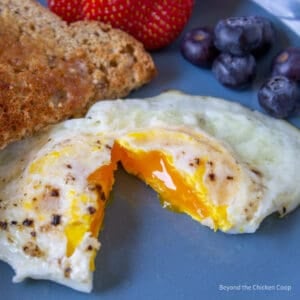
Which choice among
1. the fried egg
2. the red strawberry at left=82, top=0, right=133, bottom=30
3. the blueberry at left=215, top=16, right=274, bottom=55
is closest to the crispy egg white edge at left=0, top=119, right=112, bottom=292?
the fried egg

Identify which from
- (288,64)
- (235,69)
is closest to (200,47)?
(235,69)

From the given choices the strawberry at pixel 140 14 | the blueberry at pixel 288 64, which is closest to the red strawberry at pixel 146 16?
the strawberry at pixel 140 14

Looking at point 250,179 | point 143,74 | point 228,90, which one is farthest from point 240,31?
point 250,179

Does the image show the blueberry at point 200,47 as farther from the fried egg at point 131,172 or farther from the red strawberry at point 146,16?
the fried egg at point 131,172

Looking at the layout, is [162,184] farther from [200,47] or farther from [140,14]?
[140,14]

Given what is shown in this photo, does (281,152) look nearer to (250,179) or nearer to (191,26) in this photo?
(250,179)

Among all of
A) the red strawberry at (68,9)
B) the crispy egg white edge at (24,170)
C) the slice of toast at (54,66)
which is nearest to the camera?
the crispy egg white edge at (24,170)
